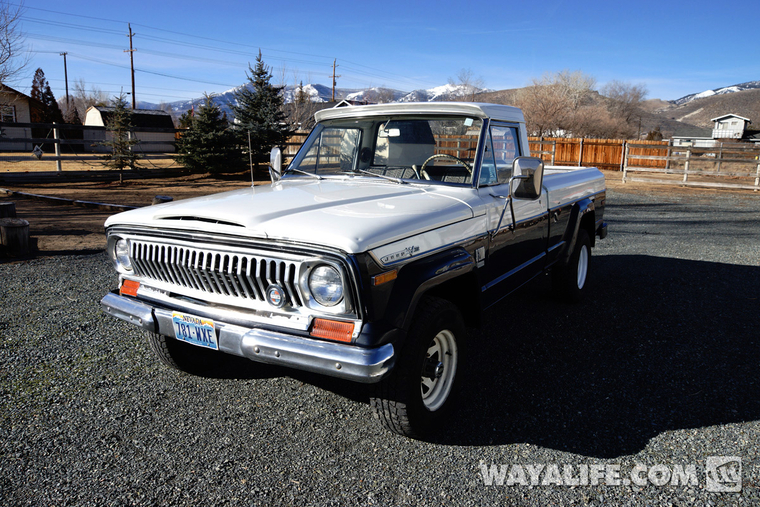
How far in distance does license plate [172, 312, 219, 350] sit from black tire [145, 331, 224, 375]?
2.64 ft

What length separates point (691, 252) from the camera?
8461 millimetres

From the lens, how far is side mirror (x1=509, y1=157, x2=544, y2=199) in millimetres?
3516

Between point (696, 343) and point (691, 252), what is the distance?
15.0 ft

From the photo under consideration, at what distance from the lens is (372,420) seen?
3.34 m

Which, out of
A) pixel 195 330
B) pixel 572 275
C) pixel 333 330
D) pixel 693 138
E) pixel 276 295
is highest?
pixel 693 138

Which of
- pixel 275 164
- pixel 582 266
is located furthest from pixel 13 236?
pixel 582 266

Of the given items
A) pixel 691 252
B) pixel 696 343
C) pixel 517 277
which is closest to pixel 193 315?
pixel 517 277

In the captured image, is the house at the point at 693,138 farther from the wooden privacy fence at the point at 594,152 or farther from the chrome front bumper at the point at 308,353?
the chrome front bumper at the point at 308,353

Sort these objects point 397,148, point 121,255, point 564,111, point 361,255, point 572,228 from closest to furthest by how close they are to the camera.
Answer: point 361,255 → point 121,255 → point 397,148 → point 572,228 → point 564,111

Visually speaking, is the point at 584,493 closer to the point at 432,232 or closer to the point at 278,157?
the point at 432,232

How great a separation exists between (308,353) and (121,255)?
5.63ft

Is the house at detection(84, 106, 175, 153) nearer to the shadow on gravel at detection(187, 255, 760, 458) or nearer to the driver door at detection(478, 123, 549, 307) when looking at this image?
the shadow on gravel at detection(187, 255, 760, 458)

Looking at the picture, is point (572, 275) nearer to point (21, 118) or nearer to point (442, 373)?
point (442, 373)

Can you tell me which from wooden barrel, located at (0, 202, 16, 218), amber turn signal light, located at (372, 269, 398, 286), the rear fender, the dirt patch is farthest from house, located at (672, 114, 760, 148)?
amber turn signal light, located at (372, 269, 398, 286)
